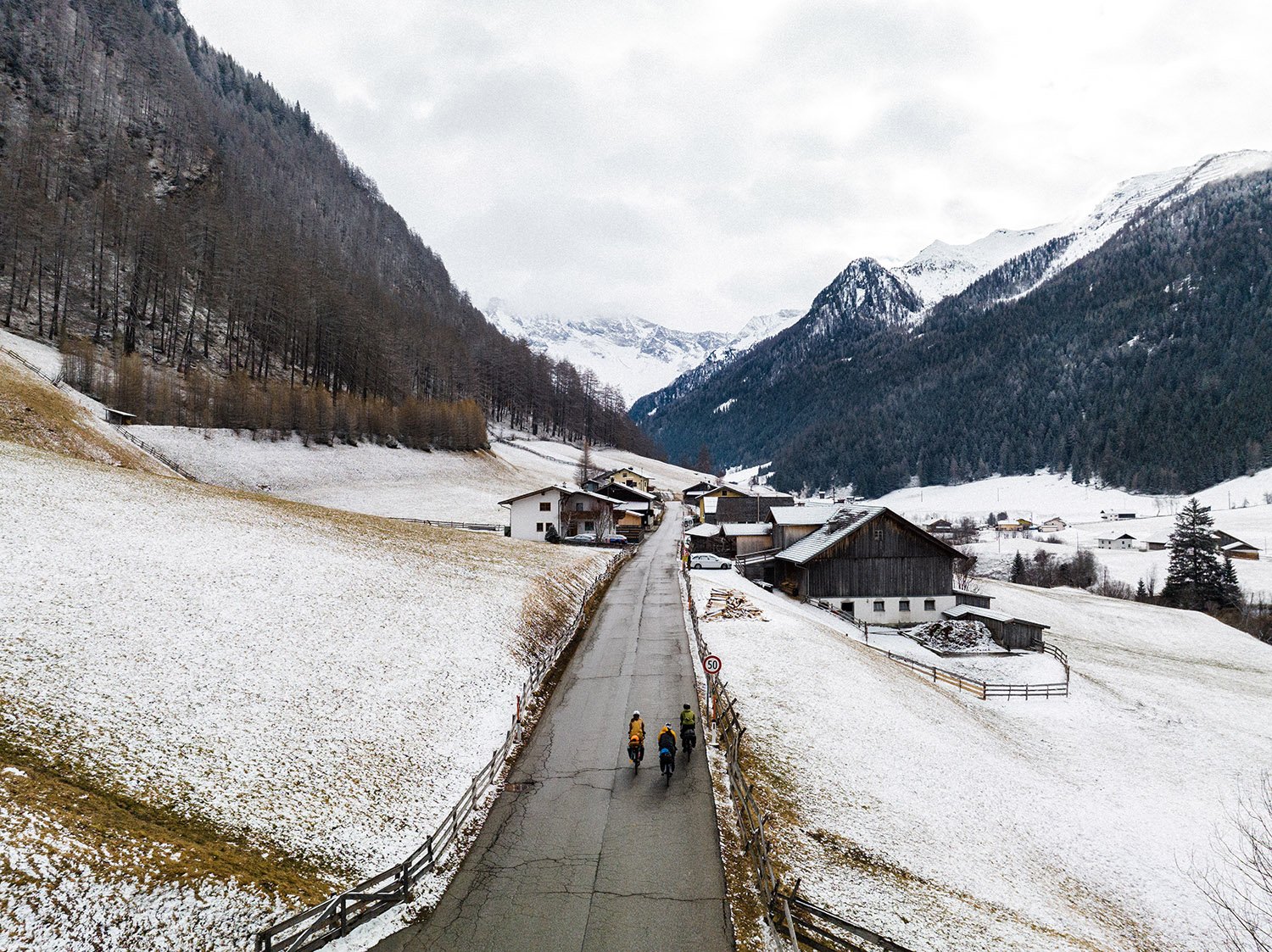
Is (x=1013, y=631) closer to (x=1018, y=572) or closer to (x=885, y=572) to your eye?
(x=885, y=572)

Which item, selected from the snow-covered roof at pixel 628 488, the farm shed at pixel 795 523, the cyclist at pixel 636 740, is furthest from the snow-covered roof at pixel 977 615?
the snow-covered roof at pixel 628 488

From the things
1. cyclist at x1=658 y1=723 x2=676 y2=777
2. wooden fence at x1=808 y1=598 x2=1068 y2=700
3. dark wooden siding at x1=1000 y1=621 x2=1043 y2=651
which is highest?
cyclist at x1=658 y1=723 x2=676 y2=777

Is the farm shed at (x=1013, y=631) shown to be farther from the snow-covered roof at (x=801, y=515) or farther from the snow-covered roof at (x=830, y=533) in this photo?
the snow-covered roof at (x=801, y=515)

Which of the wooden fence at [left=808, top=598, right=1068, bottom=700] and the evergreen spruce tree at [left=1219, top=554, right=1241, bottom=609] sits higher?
the evergreen spruce tree at [left=1219, top=554, right=1241, bottom=609]

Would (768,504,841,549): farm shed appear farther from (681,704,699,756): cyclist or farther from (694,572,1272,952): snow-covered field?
(681,704,699,756): cyclist

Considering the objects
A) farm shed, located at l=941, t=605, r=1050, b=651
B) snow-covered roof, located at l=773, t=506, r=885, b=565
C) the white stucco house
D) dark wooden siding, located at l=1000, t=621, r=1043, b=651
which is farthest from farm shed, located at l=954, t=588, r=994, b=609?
the white stucco house

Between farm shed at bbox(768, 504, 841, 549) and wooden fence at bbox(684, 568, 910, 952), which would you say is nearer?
wooden fence at bbox(684, 568, 910, 952)

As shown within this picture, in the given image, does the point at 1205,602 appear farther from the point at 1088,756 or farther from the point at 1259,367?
the point at 1259,367

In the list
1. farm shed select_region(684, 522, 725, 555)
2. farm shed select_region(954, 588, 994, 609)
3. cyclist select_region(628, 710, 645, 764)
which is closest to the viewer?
cyclist select_region(628, 710, 645, 764)
